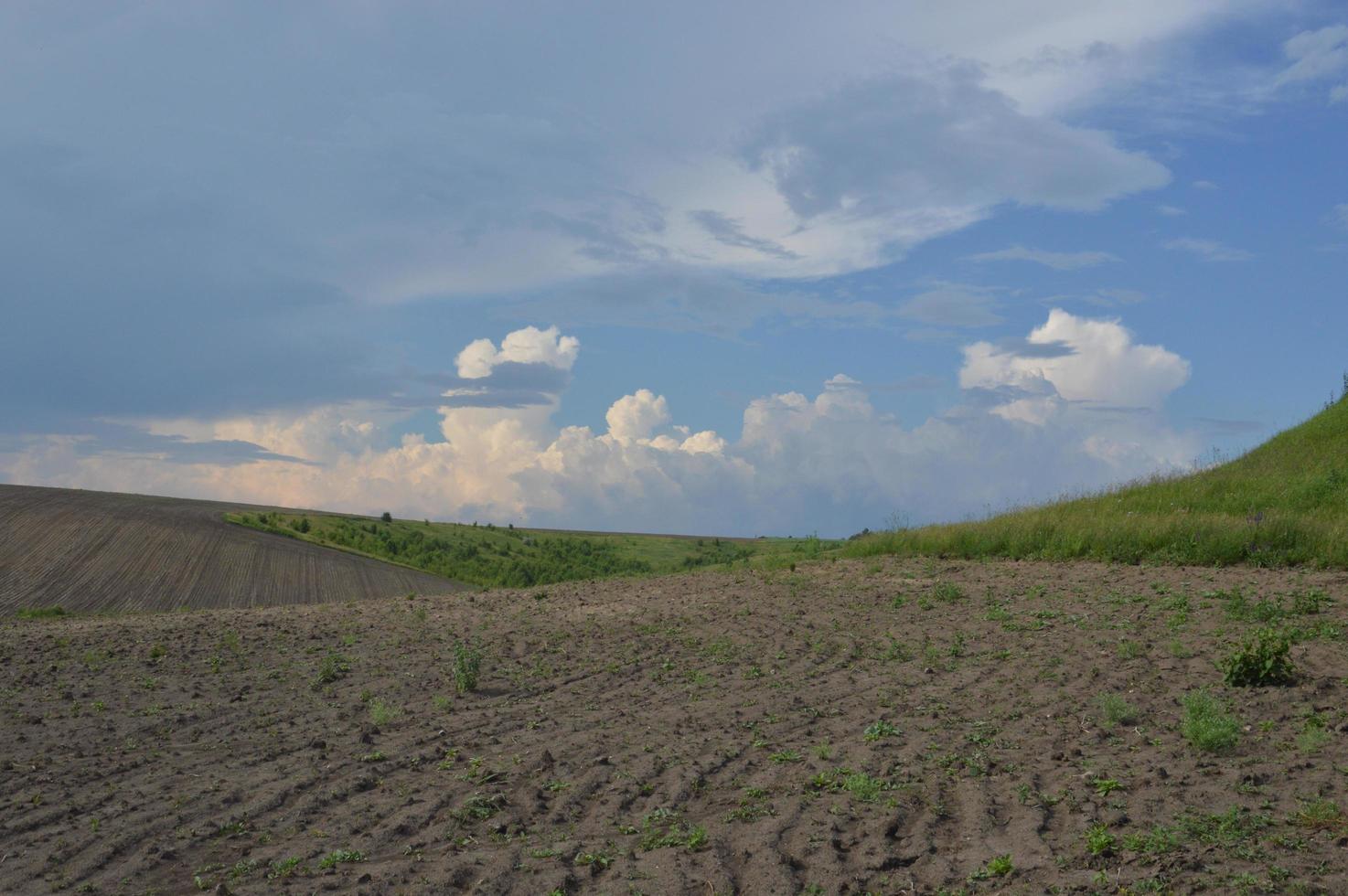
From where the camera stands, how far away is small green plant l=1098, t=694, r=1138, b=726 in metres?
8.20

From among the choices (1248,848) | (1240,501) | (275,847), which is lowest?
(275,847)

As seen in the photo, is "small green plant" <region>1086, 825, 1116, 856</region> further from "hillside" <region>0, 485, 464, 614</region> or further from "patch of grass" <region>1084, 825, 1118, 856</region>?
"hillside" <region>0, 485, 464, 614</region>

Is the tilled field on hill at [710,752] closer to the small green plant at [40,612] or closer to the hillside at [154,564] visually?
the small green plant at [40,612]

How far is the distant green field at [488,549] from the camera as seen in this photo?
30234mm

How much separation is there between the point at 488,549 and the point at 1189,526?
23.1 m

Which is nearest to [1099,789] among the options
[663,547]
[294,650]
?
[294,650]

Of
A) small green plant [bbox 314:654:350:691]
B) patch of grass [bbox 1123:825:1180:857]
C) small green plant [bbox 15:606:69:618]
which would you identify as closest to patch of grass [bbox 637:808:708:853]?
patch of grass [bbox 1123:825:1180:857]

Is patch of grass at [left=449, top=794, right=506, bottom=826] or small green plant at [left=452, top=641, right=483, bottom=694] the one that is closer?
patch of grass at [left=449, top=794, right=506, bottom=826]

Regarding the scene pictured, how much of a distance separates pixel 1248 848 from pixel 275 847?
238 inches

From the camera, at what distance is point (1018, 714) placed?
8.62 meters

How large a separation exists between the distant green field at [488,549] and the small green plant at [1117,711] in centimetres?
1890

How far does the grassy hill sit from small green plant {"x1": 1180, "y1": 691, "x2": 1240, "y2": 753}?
8.32 meters

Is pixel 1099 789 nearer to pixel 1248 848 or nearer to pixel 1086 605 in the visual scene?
pixel 1248 848

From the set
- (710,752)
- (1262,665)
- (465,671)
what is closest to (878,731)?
(710,752)
